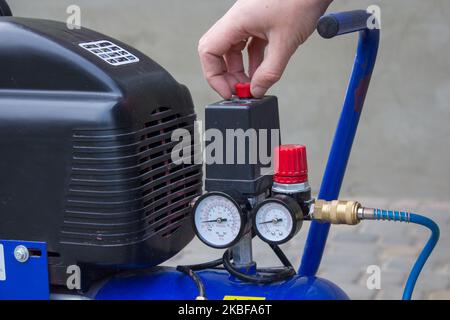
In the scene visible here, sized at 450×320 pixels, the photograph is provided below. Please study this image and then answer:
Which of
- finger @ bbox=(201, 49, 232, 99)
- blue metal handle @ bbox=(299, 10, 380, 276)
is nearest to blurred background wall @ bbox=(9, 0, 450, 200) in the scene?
blue metal handle @ bbox=(299, 10, 380, 276)

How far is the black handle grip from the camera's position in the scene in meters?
1.28

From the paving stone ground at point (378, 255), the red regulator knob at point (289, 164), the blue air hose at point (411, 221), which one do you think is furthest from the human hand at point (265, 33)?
the paving stone ground at point (378, 255)

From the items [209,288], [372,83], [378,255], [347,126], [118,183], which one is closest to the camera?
[118,183]

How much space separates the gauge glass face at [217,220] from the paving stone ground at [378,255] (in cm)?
164

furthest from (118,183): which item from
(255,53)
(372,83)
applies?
(372,83)

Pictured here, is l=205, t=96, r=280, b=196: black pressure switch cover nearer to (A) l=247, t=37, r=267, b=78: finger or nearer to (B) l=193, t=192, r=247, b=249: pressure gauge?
(B) l=193, t=192, r=247, b=249: pressure gauge

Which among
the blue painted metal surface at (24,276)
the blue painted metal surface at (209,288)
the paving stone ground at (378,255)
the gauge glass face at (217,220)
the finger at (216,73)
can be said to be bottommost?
the paving stone ground at (378,255)

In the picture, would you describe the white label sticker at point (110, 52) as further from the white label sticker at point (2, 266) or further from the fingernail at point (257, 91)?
the white label sticker at point (2, 266)

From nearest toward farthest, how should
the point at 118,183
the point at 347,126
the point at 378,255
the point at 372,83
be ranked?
the point at 118,183, the point at 347,126, the point at 378,255, the point at 372,83

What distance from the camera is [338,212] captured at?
4.27 feet

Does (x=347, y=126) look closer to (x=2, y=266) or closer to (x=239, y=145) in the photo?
(x=239, y=145)

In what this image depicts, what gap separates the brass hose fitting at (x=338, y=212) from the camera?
130cm

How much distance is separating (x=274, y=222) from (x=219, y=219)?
9 centimetres

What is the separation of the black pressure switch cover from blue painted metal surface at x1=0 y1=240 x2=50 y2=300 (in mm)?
316
